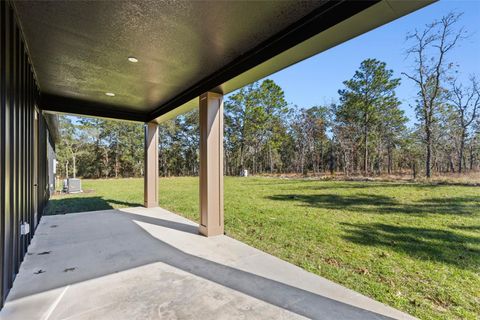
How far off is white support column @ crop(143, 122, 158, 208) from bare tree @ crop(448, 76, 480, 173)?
50.9 feet

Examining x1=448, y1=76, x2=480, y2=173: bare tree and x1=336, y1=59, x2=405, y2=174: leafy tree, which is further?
x1=336, y1=59, x2=405, y2=174: leafy tree

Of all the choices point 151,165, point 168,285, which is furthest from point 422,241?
point 151,165

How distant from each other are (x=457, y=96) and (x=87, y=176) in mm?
29164

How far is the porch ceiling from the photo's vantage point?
1.92 metres

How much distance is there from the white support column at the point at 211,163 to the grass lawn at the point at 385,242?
47cm

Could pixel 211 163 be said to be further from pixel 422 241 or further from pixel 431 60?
pixel 431 60

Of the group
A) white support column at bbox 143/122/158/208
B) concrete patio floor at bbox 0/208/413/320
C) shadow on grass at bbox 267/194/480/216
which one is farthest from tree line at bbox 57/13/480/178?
concrete patio floor at bbox 0/208/413/320

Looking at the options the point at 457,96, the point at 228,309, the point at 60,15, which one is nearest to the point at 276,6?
the point at 60,15

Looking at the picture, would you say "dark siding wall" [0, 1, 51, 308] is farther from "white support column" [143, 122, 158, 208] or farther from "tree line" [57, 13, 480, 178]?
"tree line" [57, 13, 480, 178]

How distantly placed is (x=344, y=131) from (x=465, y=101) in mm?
8212

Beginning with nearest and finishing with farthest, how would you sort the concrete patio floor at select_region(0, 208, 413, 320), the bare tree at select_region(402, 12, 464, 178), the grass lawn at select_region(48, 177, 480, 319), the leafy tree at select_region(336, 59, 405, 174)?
1. the concrete patio floor at select_region(0, 208, 413, 320)
2. the grass lawn at select_region(48, 177, 480, 319)
3. the bare tree at select_region(402, 12, 464, 178)
4. the leafy tree at select_region(336, 59, 405, 174)

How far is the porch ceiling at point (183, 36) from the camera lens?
1925 millimetres

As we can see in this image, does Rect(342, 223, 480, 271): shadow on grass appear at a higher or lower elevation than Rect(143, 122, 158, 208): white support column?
lower

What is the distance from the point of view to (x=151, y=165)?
6203 millimetres
